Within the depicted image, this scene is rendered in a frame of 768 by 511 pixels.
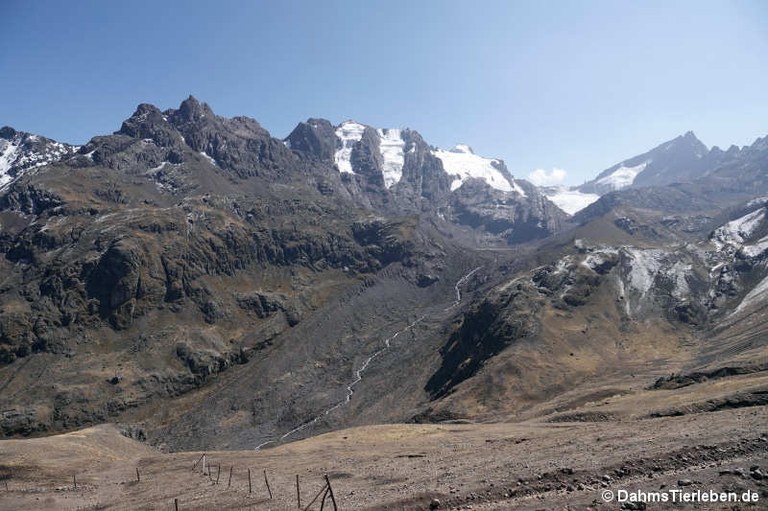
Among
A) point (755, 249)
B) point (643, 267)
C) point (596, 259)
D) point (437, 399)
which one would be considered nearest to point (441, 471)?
point (437, 399)

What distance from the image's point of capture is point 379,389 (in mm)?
154625

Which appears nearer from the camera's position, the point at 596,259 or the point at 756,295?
the point at 756,295

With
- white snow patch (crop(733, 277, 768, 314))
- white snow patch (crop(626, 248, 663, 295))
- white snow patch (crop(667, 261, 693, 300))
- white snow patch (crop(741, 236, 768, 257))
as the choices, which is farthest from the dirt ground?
white snow patch (crop(741, 236, 768, 257))

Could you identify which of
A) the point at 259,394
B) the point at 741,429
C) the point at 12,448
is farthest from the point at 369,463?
the point at 259,394

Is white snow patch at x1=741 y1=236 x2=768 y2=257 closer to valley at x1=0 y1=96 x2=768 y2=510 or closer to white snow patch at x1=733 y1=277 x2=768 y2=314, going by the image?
valley at x1=0 y1=96 x2=768 y2=510

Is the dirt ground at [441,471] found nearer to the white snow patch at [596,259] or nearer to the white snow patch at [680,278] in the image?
the white snow patch at [680,278]

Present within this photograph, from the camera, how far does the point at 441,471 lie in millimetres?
38750

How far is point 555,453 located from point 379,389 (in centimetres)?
12015

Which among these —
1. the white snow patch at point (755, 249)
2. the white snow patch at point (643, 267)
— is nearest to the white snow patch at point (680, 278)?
the white snow patch at point (643, 267)

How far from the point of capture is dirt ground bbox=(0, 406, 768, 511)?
1075 inches

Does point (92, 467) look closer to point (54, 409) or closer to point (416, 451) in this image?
point (416, 451)

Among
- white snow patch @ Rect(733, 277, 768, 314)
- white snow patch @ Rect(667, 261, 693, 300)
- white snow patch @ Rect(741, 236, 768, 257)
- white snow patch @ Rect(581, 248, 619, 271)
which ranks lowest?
white snow patch @ Rect(733, 277, 768, 314)

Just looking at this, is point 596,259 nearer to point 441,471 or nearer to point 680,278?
point 680,278

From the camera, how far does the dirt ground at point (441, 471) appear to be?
89.6 feet
